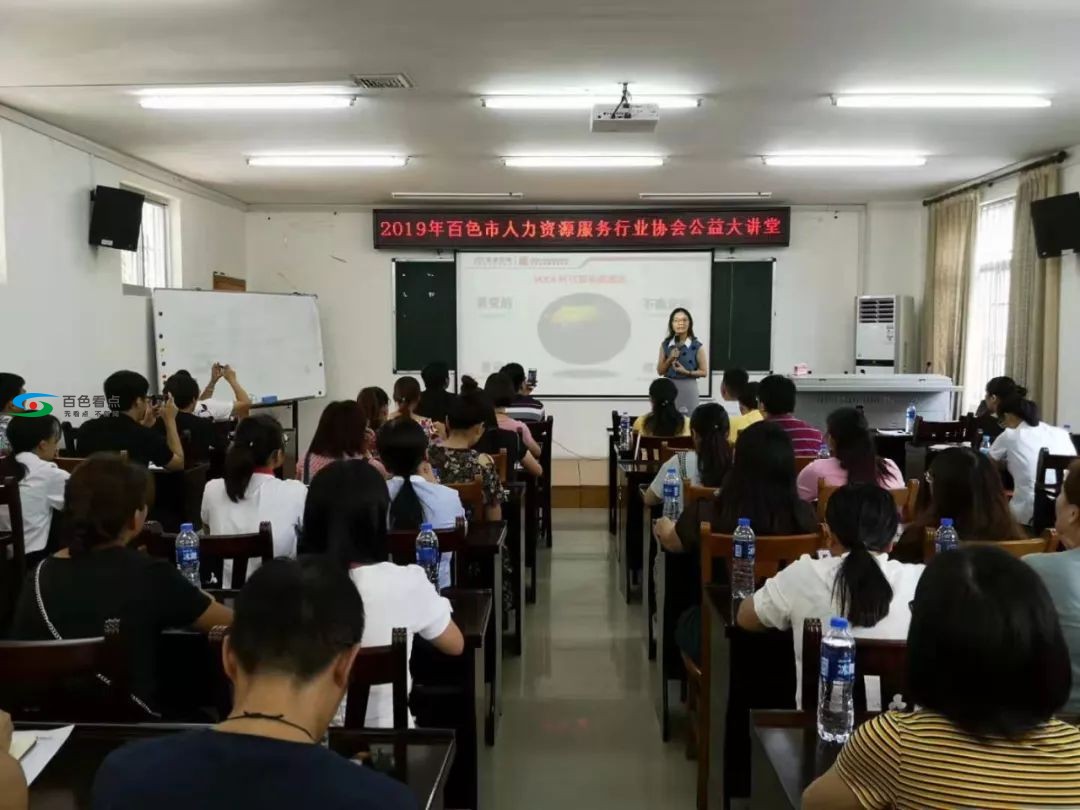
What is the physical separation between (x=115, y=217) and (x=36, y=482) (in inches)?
132

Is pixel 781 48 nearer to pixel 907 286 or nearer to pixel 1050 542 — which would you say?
pixel 1050 542

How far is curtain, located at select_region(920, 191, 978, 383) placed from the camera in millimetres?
7727

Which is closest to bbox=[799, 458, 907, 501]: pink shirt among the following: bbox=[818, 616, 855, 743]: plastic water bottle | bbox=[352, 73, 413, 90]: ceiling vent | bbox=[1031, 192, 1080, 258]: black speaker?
bbox=[818, 616, 855, 743]: plastic water bottle

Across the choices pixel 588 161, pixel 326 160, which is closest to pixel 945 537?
pixel 588 161

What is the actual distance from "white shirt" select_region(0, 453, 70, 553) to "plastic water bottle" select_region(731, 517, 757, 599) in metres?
2.72

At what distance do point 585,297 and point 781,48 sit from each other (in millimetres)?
4859

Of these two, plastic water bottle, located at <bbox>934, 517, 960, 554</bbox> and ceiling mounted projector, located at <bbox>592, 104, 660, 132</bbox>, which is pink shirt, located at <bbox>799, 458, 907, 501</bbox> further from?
ceiling mounted projector, located at <bbox>592, 104, 660, 132</bbox>

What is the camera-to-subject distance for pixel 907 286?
891cm

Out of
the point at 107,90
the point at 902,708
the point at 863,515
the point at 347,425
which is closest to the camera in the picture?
the point at 902,708

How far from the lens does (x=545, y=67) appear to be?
4.53 metres

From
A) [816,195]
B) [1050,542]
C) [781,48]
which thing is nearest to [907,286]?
[816,195]

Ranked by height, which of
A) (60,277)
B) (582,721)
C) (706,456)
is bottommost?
(582,721)

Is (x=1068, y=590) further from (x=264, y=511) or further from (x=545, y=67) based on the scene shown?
(x=545, y=67)

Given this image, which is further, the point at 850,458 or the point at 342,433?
the point at 850,458
